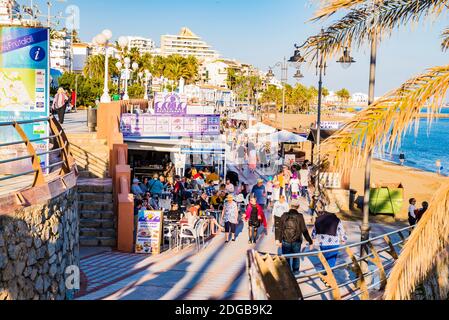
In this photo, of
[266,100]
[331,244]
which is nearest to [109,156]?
[331,244]

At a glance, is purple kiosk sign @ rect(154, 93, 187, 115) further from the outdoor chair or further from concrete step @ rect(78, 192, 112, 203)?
the outdoor chair

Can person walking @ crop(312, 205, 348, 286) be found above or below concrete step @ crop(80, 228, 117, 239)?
above

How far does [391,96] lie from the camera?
5445mm

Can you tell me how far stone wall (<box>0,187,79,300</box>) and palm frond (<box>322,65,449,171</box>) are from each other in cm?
397

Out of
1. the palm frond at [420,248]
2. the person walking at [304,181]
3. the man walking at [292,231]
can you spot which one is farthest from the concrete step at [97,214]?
the palm frond at [420,248]

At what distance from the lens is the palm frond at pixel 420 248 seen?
5000mm

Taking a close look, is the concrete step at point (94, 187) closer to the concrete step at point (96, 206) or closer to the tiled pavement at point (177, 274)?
the concrete step at point (96, 206)

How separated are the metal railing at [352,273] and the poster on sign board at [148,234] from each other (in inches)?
133

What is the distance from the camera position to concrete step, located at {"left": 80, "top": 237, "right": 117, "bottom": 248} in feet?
48.5

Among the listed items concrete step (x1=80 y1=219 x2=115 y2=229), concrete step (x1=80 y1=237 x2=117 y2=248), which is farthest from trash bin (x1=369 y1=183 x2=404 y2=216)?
concrete step (x1=80 y1=237 x2=117 y2=248)

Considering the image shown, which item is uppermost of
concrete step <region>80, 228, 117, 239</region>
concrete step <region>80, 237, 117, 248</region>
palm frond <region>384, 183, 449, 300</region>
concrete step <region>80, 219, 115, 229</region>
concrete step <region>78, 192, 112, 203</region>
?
palm frond <region>384, 183, 449, 300</region>

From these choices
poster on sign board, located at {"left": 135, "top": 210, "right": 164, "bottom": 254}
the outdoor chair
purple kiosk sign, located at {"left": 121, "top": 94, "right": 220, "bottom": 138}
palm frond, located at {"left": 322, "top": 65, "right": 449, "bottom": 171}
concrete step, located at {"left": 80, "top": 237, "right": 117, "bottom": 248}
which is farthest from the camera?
purple kiosk sign, located at {"left": 121, "top": 94, "right": 220, "bottom": 138}
